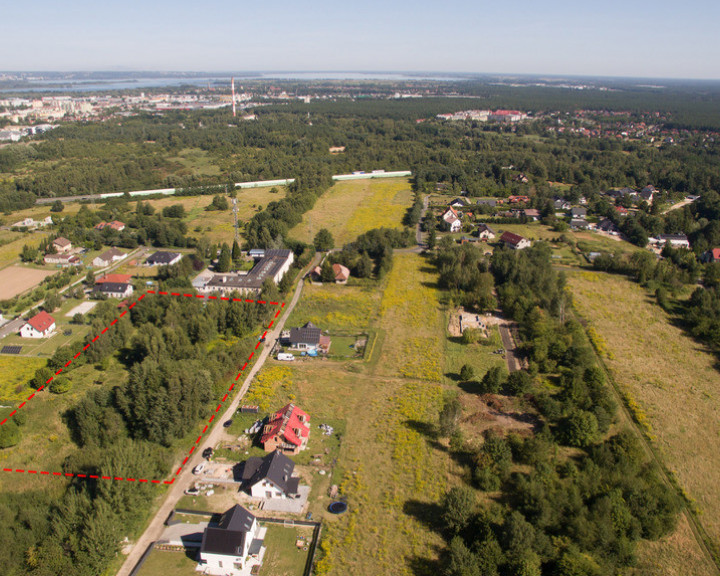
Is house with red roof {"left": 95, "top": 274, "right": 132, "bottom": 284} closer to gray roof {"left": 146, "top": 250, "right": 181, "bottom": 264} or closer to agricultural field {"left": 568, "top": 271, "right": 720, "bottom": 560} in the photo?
gray roof {"left": 146, "top": 250, "right": 181, "bottom": 264}

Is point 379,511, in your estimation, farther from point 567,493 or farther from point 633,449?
point 633,449

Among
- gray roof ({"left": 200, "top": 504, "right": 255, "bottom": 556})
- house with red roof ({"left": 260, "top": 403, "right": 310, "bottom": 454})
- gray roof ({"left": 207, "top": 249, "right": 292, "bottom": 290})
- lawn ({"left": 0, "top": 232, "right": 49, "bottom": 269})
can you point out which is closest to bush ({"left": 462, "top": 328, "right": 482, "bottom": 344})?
house with red roof ({"left": 260, "top": 403, "right": 310, "bottom": 454})

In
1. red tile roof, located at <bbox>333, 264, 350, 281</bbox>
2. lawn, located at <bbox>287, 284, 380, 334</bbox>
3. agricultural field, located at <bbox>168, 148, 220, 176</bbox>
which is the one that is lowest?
lawn, located at <bbox>287, 284, 380, 334</bbox>

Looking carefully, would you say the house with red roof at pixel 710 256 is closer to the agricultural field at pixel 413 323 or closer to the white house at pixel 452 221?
the white house at pixel 452 221

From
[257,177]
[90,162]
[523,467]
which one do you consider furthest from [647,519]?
[90,162]

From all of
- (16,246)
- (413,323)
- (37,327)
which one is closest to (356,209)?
(413,323)

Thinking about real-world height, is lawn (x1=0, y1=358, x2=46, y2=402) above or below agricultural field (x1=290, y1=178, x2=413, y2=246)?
below
